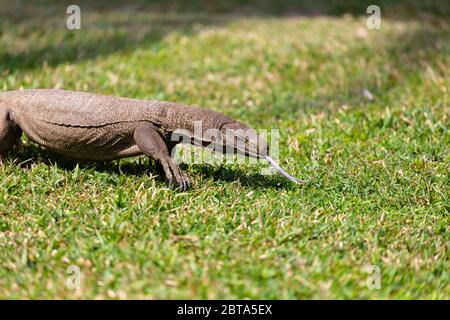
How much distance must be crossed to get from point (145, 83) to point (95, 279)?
4159mm

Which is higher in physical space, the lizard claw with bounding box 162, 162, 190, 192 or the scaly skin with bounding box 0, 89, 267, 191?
the scaly skin with bounding box 0, 89, 267, 191

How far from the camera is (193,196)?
4129mm

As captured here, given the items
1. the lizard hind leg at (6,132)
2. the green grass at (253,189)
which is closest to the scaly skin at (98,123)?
the lizard hind leg at (6,132)

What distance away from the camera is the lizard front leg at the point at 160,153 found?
4129 mm

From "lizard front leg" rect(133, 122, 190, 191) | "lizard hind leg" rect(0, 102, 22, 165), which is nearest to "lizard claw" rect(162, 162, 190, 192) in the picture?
"lizard front leg" rect(133, 122, 190, 191)

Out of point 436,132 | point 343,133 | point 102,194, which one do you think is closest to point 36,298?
A: point 102,194

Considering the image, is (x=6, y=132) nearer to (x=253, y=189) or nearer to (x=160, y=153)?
(x=160, y=153)

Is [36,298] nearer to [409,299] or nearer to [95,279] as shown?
[95,279]

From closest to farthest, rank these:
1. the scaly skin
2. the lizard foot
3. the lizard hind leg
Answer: the lizard foot
the scaly skin
the lizard hind leg

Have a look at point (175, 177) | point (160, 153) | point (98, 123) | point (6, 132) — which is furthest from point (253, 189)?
point (6, 132)

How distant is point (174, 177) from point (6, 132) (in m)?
1.26

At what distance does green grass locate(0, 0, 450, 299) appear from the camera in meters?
3.22

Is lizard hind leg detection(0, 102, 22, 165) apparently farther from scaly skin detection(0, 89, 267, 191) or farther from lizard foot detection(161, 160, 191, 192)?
lizard foot detection(161, 160, 191, 192)

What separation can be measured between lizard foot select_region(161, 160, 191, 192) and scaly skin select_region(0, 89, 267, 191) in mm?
89
